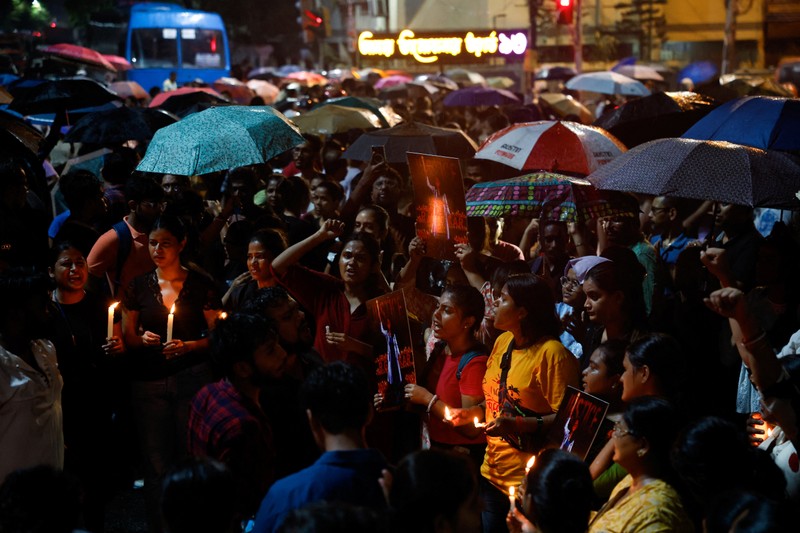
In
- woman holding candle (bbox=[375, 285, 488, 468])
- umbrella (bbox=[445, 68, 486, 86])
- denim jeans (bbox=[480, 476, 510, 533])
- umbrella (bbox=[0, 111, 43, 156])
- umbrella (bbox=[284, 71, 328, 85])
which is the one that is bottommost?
denim jeans (bbox=[480, 476, 510, 533])

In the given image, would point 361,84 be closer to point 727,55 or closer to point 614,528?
point 727,55

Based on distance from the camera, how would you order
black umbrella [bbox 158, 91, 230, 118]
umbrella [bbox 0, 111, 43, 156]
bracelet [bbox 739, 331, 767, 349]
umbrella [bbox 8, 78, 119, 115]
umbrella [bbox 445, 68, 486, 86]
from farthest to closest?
umbrella [bbox 445, 68, 486, 86] → black umbrella [bbox 158, 91, 230, 118] → umbrella [bbox 8, 78, 119, 115] → umbrella [bbox 0, 111, 43, 156] → bracelet [bbox 739, 331, 767, 349]

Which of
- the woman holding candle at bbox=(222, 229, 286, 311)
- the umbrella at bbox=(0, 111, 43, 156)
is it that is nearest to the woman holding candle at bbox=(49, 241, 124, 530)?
the woman holding candle at bbox=(222, 229, 286, 311)

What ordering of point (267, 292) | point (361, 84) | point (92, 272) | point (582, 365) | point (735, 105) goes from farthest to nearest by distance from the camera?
point (361, 84), point (735, 105), point (92, 272), point (582, 365), point (267, 292)

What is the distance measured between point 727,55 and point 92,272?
31.2 meters

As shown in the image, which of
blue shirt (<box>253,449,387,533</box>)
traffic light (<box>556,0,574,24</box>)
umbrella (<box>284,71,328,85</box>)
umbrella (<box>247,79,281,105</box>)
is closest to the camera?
blue shirt (<box>253,449,387,533</box>)

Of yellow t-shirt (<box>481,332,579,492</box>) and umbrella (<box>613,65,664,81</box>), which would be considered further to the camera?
umbrella (<box>613,65,664,81</box>)

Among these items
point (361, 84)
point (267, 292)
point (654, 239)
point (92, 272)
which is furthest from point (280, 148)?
point (361, 84)

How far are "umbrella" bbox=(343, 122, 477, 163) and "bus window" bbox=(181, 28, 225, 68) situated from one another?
22.4m

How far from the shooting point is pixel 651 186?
5.89m

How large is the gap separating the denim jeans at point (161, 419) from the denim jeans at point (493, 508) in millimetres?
1767

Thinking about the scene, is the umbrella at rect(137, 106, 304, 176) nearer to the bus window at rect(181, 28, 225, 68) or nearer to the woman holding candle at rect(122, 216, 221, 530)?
the woman holding candle at rect(122, 216, 221, 530)

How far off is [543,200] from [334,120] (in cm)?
626

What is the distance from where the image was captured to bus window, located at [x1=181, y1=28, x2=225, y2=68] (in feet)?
103
